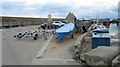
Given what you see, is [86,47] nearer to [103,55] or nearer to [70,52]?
[70,52]

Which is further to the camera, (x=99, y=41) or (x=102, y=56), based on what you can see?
(x=99, y=41)

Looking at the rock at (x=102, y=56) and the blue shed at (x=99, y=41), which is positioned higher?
the blue shed at (x=99, y=41)

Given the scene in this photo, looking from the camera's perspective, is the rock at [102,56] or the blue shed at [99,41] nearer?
the rock at [102,56]

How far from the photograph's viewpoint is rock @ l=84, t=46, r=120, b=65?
10.1 metres

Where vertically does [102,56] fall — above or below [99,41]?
below

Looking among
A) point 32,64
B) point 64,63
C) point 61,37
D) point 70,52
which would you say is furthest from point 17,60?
point 61,37

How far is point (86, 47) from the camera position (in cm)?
1464


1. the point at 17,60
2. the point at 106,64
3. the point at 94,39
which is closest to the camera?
the point at 106,64

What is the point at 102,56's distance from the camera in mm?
10234

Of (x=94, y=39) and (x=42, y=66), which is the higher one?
(x=94, y=39)

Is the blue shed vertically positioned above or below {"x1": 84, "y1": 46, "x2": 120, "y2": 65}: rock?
above

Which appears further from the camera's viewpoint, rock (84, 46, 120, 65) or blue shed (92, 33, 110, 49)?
blue shed (92, 33, 110, 49)

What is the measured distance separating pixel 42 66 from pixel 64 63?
47.4 inches

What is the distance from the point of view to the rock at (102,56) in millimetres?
10070
